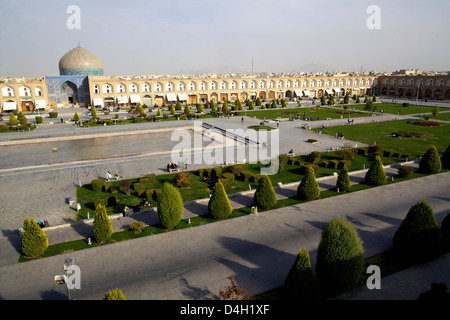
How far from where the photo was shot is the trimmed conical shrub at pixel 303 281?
7.52m

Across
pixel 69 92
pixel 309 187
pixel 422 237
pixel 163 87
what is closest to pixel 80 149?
pixel 309 187

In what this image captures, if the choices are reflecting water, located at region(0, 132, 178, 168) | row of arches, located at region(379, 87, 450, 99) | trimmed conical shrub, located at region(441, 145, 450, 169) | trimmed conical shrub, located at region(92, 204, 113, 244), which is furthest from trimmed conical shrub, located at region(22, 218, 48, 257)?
row of arches, located at region(379, 87, 450, 99)

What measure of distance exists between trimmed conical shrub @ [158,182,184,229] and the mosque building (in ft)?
145

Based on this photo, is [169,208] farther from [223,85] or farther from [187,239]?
[223,85]

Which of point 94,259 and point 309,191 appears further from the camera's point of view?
point 309,191

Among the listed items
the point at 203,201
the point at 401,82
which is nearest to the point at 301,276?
the point at 203,201

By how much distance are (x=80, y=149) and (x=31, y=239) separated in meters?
17.3

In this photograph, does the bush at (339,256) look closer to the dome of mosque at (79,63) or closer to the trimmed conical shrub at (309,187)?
the trimmed conical shrub at (309,187)

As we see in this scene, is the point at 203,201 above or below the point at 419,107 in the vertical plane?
below

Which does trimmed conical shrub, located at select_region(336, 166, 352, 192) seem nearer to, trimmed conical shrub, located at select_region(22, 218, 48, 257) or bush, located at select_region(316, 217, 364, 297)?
bush, located at select_region(316, 217, 364, 297)

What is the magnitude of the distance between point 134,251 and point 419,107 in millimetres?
53999

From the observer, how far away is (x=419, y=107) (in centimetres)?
5059
